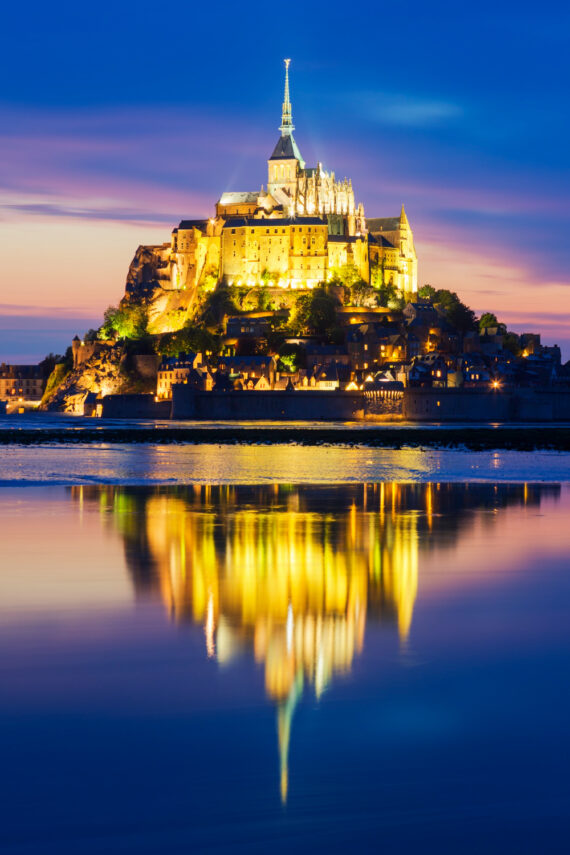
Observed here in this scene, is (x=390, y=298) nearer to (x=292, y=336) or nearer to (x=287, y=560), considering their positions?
(x=292, y=336)

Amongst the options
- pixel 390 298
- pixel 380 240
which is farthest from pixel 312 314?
pixel 380 240

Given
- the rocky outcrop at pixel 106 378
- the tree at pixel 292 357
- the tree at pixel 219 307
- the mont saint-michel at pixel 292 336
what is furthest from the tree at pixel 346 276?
the rocky outcrop at pixel 106 378

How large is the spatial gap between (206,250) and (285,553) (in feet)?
336

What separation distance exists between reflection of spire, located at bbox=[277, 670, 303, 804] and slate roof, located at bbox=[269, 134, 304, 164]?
116822 millimetres

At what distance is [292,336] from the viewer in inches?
4003

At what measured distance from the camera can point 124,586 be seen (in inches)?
512

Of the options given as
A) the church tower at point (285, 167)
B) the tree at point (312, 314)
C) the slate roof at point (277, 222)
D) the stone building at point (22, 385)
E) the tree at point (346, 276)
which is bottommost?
the stone building at point (22, 385)

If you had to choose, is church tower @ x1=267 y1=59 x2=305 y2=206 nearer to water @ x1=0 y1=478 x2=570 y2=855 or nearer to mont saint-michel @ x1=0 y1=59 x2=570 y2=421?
mont saint-michel @ x1=0 y1=59 x2=570 y2=421

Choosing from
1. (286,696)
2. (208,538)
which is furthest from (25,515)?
(286,696)

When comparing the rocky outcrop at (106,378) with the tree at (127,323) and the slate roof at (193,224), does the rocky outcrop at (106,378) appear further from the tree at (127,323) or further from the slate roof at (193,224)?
the slate roof at (193,224)

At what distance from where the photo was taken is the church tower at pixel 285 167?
119m

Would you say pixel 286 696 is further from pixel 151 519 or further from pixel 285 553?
pixel 151 519

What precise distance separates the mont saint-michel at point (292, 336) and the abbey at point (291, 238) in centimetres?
16

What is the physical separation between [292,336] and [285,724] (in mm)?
94675
